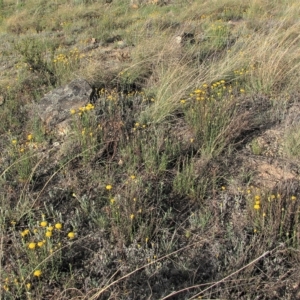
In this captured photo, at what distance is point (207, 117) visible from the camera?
4223mm

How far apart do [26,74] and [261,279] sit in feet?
14.9

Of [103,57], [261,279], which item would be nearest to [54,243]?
[261,279]

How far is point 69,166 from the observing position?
12.8 feet

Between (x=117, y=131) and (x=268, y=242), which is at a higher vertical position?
(x=117, y=131)

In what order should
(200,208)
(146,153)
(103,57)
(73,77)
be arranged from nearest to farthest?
1. (200,208)
2. (146,153)
3. (73,77)
4. (103,57)

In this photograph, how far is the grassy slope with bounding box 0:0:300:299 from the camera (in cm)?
283

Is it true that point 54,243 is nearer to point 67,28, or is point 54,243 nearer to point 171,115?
point 171,115

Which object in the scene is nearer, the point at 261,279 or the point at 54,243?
the point at 261,279

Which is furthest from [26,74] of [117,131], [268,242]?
[268,242]

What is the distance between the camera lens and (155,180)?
373 centimetres

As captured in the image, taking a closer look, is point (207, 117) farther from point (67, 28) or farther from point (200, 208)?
point (67, 28)

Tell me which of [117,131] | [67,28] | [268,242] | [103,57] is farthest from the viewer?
[67,28]

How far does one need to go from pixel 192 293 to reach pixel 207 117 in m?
2.01

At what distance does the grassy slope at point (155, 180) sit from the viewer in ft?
9.29
